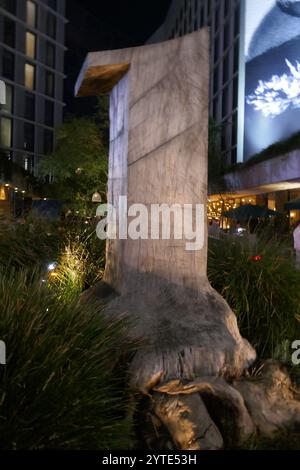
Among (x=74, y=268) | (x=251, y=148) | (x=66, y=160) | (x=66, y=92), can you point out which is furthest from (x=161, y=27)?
(x=74, y=268)

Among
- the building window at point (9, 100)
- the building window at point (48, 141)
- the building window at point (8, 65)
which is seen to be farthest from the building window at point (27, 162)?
the building window at point (8, 65)

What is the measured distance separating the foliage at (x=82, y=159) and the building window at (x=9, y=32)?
969 inches

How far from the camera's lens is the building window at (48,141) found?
5181 centimetres

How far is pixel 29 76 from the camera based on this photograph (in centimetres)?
5044

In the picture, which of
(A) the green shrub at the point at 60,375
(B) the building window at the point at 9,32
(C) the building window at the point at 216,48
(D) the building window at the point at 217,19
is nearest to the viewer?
(A) the green shrub at the point at 60,375

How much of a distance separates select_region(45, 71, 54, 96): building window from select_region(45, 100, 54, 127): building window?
1.07 meters

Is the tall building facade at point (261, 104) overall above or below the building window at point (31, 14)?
below

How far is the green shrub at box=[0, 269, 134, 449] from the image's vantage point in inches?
104

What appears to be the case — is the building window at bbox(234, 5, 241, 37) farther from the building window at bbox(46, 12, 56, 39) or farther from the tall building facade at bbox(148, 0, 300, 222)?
the building window at bbox(46, 12, 56, 39)

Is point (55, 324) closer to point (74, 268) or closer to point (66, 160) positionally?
point (74, 268)

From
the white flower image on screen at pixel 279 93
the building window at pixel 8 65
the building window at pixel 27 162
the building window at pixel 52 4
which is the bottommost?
the building window at pixel 27 162

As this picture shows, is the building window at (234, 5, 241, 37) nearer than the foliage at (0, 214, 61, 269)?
No

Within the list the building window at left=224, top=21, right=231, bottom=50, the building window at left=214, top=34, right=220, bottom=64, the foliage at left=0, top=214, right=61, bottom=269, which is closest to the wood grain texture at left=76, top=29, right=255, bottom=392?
the foliage at left=0, top=214, right=61, bottom=269

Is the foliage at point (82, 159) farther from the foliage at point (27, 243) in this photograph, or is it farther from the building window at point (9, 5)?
the building window at point (9, 5)
